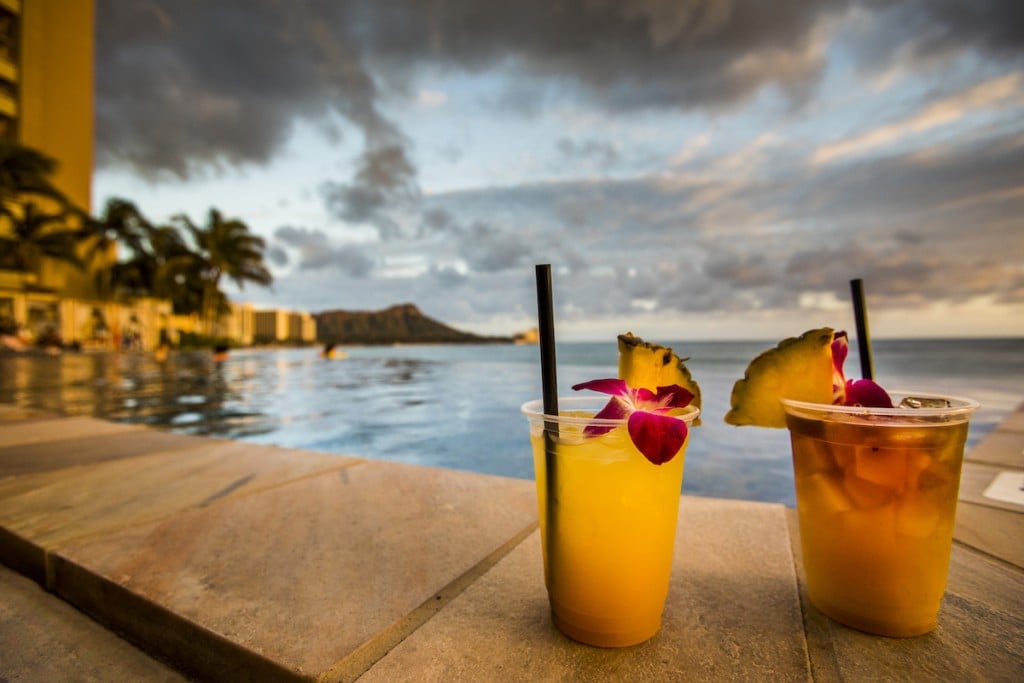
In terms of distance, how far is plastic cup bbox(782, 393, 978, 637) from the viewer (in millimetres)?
880

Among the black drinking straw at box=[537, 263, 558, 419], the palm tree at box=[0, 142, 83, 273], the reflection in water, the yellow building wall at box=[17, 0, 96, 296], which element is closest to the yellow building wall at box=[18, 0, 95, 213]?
the yellow building wall at box=[17, 0, 96, 296]

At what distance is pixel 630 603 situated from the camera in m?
0.89

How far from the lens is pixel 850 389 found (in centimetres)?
100

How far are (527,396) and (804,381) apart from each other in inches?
238

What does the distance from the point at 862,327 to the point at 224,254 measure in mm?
35347

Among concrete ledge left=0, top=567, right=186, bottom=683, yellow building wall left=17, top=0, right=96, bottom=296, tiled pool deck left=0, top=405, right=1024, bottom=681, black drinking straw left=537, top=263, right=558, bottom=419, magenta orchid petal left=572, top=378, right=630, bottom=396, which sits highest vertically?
yellow building wall left=17, top=0, right=96, bottom=296

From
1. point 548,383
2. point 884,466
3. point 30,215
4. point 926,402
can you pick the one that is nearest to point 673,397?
point 548,383

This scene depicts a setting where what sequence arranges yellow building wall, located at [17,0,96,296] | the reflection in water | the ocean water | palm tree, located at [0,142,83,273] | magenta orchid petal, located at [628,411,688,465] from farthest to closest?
yellow building wall, located at [17,0,96,296] < palm tree, located at [0,142,83,273] < the reflection in water < the ocean water < magenta orchid petal, located at [628,411,688,465]

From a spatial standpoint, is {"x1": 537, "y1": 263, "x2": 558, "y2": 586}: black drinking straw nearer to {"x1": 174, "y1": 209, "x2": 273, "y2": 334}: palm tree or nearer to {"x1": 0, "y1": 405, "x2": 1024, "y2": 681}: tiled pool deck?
{"x1": 0, "y1": 405, "x2": 1024, "y2": 681}: tiled pool deck

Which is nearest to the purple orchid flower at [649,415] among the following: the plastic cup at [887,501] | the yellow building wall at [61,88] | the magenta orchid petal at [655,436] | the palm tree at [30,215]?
the magenta orchid petal at [655,436]

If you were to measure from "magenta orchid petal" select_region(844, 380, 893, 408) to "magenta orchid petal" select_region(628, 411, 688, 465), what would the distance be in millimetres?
447

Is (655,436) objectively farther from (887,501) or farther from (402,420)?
(402,420)

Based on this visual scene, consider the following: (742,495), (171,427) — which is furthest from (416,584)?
(171,427)

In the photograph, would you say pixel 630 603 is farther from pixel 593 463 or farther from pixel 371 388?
pixel 371 388
